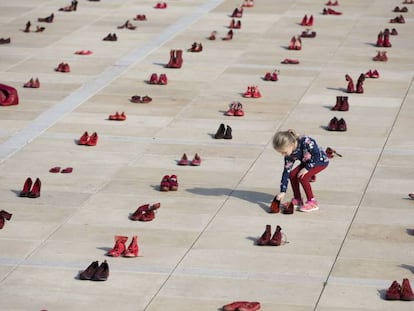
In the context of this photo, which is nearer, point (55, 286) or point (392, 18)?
point (55, 286)

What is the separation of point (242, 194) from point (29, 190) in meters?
3.59

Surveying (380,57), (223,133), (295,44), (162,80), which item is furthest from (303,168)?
(295,44)

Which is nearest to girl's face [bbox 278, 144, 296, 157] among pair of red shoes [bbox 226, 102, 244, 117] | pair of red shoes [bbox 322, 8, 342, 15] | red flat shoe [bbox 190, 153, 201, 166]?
red flat shoe [bbox 190, 153, 201, 166]

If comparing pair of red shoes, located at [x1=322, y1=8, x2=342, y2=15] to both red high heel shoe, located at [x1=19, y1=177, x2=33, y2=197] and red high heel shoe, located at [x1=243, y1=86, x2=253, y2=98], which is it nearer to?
red high heel shoe, located at [x1=243, y1=86, x2=253, y2=98]

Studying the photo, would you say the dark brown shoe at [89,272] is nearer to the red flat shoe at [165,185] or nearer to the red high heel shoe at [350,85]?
the red flat shoe at [165,185]

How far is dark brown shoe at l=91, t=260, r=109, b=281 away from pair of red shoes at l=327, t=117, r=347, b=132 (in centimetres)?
930

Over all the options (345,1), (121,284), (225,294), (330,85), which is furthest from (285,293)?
(345,1)

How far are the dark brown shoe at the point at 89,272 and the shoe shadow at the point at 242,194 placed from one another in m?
4.16

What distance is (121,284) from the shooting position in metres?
17.4

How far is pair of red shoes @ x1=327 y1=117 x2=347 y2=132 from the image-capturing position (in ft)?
84.5

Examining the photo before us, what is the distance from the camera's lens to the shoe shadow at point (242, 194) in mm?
21163

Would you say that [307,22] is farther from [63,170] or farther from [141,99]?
[63,170]

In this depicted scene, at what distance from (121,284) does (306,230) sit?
3.56 m

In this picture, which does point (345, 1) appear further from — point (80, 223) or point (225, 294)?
point (225, 294)
